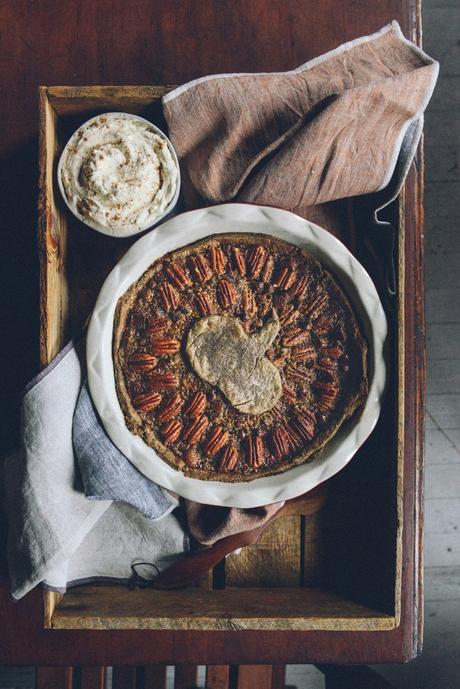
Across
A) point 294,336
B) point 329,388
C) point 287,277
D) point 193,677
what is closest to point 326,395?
point 329,388

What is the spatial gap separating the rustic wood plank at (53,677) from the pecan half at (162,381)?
580 millimetres

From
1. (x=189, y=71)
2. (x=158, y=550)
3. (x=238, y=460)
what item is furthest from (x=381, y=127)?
(x=158, y=550)

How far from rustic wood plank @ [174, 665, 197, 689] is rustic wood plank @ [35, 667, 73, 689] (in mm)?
232

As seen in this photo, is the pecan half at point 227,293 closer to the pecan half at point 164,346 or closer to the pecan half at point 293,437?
the pecan half at point 164,346

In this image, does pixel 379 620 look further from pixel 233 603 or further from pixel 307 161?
pixel 307 161

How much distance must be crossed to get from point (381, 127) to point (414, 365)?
414 mm

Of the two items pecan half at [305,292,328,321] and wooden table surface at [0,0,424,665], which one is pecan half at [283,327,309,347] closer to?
pecan half at [305,292,328,321]

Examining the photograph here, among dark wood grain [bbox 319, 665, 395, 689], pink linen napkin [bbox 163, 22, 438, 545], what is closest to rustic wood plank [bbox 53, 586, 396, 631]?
pink linen napkin [bbox 163, 22, 438, 545]

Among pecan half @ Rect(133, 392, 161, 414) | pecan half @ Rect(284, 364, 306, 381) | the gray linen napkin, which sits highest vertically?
pecan half @ Rect(284, 364, 306, 381)

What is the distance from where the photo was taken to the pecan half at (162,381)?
116 centimetres

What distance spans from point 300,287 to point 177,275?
22 cm

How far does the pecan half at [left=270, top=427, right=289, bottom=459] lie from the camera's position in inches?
45.8

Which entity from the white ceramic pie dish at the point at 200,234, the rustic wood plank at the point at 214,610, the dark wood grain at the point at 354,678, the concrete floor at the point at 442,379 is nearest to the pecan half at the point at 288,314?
the white ceramic pie dish at the point at 200,234

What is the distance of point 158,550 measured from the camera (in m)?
1.21
